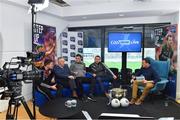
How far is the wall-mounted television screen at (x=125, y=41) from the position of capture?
6363 mm

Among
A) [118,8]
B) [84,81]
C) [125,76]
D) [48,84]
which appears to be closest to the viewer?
[48,84]

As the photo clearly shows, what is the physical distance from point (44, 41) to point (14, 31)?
1.01m

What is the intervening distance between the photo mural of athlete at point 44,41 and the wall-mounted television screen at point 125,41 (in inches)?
63.6

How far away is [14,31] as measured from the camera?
4824mm

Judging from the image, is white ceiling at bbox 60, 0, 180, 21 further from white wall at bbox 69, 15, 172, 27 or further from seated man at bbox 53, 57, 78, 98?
seated man at bbox 53, 57, 78, 98

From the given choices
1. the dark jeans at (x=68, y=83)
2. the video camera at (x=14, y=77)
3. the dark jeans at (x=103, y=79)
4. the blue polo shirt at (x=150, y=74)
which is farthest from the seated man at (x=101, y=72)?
the video camera at (x=14, y=77)

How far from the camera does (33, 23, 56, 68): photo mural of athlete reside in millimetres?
5377

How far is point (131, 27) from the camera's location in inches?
264

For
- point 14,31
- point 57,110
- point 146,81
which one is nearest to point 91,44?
point 146,81

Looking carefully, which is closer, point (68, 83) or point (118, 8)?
point (68, 83)

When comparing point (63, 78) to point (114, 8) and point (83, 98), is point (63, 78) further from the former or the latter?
point (114, 8)

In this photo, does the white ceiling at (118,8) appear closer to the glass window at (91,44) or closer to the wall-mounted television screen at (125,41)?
the wall-mounted television screen at (125,41)

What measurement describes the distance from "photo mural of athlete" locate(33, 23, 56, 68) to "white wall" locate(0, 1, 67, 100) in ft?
0.55

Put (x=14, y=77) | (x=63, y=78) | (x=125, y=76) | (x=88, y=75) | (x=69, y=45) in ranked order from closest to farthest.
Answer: (x=14, y=77) → (x=63, y=78) → (x=88, y=75) → (x=125, y=76) → (x=69, y=45)
